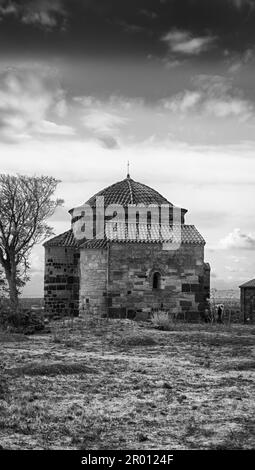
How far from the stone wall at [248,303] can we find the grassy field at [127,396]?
12.1 metres

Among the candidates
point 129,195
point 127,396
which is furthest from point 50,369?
point 129,195

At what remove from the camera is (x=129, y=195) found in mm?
30266

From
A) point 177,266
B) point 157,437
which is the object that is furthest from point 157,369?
point 177,266

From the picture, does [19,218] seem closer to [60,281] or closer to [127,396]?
[60,281]

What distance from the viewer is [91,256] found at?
26.7m

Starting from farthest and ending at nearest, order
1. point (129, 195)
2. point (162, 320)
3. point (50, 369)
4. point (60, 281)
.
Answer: point (129, 195)
point (60, 281)
point (162, 320)
point (50, 369)

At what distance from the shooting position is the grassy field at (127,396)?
6.48m

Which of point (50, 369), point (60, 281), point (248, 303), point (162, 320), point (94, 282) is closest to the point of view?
point (50, 369)

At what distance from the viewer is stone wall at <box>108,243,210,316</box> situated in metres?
26.0

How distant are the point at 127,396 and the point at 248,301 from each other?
20.6 meters

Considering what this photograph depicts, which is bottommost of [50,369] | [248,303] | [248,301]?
[50,369]

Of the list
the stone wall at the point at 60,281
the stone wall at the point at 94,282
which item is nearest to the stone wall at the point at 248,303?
the stone wall at the point at 94,282

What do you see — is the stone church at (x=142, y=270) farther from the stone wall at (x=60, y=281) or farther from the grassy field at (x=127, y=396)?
the grassy field at (x=127, y=396)
